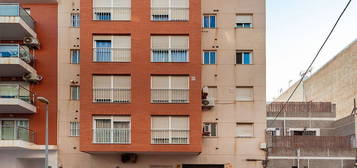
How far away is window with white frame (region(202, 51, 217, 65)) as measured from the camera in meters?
23.8

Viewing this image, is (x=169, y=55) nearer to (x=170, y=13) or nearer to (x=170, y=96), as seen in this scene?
(x=170, y=96)

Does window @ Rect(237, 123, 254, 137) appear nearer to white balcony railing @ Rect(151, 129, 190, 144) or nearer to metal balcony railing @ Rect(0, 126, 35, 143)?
white balcony railing @ Rect(151, 129, 190, 144)

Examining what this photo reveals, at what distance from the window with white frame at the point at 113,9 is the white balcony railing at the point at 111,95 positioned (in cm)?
373

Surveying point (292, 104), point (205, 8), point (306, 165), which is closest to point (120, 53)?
point (205, 8)

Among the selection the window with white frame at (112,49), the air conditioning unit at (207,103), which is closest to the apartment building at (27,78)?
the window with white frame at (112,49)

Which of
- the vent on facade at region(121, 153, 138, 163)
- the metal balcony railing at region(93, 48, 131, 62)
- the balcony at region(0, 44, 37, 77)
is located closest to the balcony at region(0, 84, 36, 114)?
the balcony at region(0, 44, 37, 77)

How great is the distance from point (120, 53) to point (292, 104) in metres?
17.4

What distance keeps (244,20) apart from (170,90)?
5.75 meters

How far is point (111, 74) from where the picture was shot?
73.7ft

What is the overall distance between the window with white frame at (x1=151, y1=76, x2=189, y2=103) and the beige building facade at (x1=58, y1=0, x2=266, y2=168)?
1563mm

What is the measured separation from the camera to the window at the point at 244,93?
23656 mm

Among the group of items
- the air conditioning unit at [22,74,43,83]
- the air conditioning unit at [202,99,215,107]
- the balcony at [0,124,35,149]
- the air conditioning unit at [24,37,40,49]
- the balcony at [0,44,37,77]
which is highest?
the air conditioning unit at [24,37,40,49]

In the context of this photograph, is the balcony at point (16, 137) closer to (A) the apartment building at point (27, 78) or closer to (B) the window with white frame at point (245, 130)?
(A) the apartment building at point (27, 78)

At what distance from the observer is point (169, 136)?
2198 centimetres
